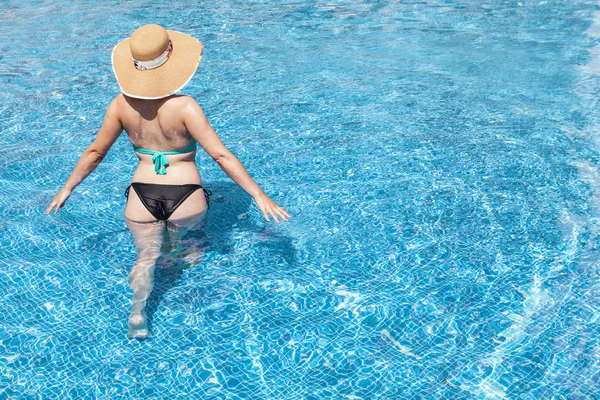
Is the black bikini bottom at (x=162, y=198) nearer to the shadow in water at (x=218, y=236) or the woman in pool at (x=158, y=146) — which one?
the woman in pool at (x=158, y=146)

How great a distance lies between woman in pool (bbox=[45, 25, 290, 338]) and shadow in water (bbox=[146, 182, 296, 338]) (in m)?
0.24

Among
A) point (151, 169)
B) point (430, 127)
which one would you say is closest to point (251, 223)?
point (151, 169)

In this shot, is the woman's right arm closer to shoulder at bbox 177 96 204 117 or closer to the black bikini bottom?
shoulder at bbox 177 96 204 117

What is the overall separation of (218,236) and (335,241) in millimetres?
935

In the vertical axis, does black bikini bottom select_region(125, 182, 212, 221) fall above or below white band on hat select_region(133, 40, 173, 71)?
below

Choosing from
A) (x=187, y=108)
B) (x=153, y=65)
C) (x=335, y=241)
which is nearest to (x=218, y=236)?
(x=335, y=241)

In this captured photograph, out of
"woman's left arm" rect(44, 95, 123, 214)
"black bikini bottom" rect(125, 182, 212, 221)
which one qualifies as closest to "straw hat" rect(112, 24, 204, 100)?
"woman's left arm" rect(44, 95, 123, 214)

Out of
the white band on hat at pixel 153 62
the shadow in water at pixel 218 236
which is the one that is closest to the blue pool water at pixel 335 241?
the shadow in water at pixel 218 236

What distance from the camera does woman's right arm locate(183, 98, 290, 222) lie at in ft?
12.3

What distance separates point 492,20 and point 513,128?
532cm

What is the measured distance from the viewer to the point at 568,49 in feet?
32.4

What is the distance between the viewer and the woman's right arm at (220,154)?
3764 mm

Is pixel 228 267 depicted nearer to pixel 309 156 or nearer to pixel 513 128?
pixel 309 156

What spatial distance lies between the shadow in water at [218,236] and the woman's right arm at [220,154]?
1.03 meters
